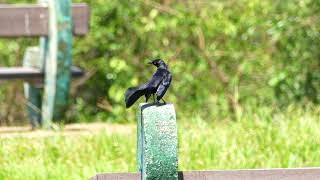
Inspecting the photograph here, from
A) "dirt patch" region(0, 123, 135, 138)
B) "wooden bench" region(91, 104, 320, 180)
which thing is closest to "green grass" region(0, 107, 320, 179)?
"dirt patch" region(0, 123, 135, 138)

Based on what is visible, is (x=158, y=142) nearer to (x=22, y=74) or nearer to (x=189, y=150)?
(x=189, y=150)

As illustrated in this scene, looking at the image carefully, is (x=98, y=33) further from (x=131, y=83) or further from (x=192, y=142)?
(x=192, y=142)

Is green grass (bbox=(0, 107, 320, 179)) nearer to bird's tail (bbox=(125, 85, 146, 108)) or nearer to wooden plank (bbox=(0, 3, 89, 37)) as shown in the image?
wooden plank (bbox=(0, 3, 89, 37))

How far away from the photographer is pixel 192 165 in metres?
4.75

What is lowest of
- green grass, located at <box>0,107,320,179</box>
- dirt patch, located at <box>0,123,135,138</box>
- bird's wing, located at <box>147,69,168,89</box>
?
green grass, located at <box>0,107,320,179</box>

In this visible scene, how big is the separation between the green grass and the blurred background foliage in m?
1.57

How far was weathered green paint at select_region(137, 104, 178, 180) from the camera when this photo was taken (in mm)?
2604

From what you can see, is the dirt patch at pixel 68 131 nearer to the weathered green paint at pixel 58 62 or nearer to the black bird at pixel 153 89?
the weathered green paint at pixel 58 62

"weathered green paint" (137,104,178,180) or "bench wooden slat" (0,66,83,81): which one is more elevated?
"bench wooden slat" (0,66,83,81)

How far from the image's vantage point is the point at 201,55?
820 centimetres

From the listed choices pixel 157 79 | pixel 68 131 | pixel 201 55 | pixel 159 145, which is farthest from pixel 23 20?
pixel 159 145

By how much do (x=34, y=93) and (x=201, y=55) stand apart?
1.54m

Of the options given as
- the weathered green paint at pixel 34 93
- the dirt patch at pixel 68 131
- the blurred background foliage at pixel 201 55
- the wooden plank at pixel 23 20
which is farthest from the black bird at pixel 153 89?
the blurred background foliage at pixel 201 55

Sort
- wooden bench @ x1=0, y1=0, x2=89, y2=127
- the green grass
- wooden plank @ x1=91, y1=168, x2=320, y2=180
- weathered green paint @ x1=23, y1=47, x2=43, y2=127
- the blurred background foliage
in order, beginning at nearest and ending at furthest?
wooden plank @ x1=91, y1=168, x2=320, y2=180 → the green grass → wooden bench @ x1=0, y1=0, x2=89, y2=127 → weathered green paint @ x1=23, y1=47, x2=43, y2=127 → the blurred background foliage
